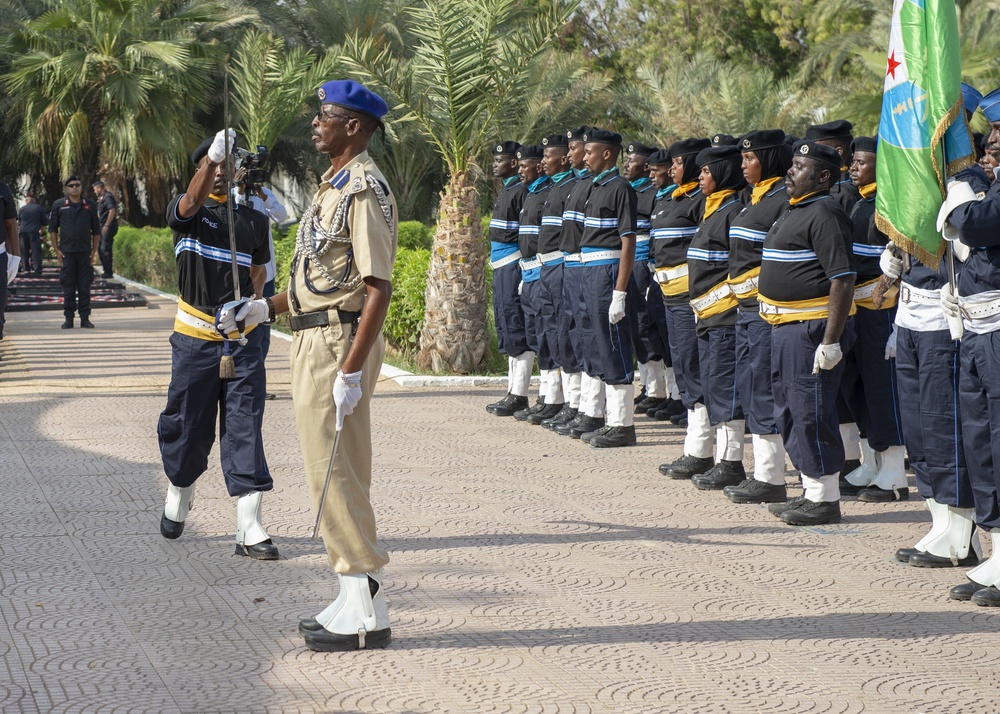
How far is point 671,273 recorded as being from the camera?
9.30 meters

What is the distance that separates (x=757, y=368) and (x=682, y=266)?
1661mm

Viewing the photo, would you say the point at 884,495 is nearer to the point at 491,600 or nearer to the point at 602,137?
the point at 491,600

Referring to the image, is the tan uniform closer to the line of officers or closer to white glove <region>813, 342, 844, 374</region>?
the line of officers

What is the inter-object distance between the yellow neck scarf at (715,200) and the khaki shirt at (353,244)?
3.99 m

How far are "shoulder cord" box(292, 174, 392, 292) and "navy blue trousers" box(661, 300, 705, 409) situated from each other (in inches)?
168

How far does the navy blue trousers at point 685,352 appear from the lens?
8.83 metres

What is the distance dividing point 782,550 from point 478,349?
23.5 ft

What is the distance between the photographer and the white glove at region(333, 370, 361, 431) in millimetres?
4773

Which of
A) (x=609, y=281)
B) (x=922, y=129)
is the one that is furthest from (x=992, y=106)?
(x=609, y=281)

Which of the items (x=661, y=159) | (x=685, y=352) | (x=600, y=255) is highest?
(x=661, y=159)

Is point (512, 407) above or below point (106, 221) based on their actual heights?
below

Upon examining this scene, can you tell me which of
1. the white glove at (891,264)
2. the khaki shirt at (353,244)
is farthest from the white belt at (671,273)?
the khaki shirt at (353,244)

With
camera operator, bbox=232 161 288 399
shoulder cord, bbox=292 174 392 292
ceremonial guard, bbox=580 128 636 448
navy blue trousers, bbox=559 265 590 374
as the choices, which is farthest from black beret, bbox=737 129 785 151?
shoulder cord, bbox=292 174 392 292

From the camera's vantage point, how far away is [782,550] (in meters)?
6.76
